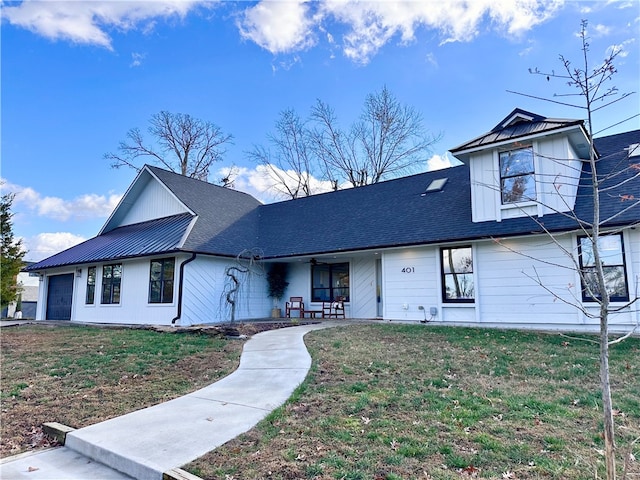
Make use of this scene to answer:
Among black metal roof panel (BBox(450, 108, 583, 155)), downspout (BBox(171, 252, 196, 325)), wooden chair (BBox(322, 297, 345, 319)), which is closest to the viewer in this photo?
black metal roof panel (BBox(450, 108, 583, 155))

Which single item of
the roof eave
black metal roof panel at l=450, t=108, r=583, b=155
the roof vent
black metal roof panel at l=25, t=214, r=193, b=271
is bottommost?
black metal roof panel at l=25, t=214, r=193, b=271

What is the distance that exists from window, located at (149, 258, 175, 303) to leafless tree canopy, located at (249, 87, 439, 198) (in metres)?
15.9

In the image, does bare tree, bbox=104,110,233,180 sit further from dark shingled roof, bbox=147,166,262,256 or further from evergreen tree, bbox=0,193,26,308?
dark shingled roof, bbox=147,166,262,256

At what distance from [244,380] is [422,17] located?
1171 cm

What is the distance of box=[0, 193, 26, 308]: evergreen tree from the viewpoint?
21016 mm

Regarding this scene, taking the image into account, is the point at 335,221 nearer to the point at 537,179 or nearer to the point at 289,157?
the point at 537,179

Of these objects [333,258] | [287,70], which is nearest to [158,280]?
[333,258]

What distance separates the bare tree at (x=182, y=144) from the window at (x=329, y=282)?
17946 mm

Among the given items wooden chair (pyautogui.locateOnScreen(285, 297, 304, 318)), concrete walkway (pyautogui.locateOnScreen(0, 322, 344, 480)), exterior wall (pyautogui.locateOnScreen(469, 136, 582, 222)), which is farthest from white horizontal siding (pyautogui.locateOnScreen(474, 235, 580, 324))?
wooden chair (pyautogui.locateOnScreen(285, 297, 304, 318))

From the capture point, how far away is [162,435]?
3.89 meters

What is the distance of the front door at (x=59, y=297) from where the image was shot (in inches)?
663

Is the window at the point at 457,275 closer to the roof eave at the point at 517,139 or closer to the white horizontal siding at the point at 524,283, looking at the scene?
the white horizontal siding at the point at 524,283

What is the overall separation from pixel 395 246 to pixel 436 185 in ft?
11.2

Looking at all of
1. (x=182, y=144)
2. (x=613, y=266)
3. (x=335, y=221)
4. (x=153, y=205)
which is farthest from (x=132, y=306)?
(x=182, y=144)
